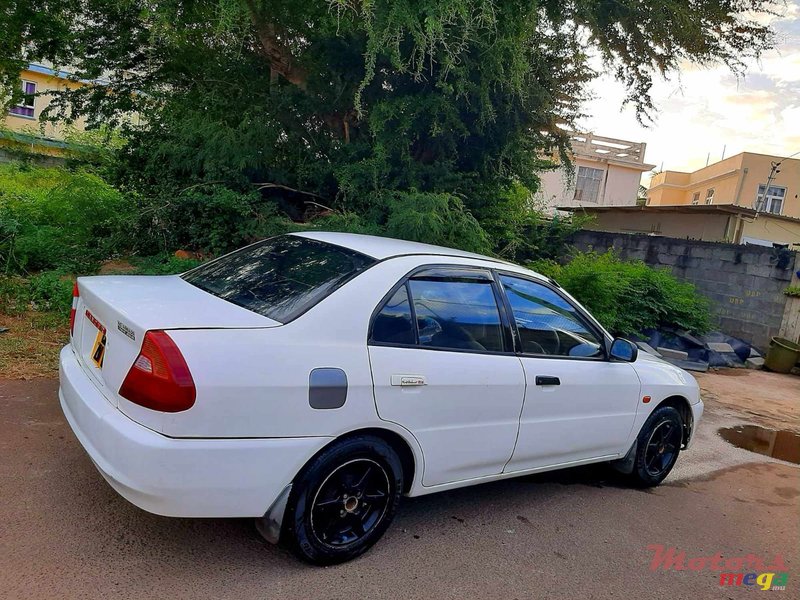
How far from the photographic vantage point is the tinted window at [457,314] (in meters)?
3.07

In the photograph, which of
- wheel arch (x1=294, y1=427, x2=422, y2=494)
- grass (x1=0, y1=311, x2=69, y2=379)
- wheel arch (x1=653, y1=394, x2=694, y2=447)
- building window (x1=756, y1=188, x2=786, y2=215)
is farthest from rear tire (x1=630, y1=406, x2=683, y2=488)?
building window (x1=756, y1=188, x2=786, y2=215)

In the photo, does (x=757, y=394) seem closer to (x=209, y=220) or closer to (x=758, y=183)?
(x=209, y=220)

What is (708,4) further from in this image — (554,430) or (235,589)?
(235,589)

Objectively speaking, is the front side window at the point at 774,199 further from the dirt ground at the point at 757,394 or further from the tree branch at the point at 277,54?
the tree branch at the point at 277,54

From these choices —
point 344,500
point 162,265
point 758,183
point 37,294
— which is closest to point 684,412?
point 344,500

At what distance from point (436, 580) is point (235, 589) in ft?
Result: 3.16

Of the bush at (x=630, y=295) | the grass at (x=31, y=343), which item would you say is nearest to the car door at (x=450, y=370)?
the grass at (x=31, y=343)

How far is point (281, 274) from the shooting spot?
3184mm

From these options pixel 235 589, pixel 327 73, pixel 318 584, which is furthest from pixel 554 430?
pixel 327 73

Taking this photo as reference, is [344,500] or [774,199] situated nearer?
[344,500]

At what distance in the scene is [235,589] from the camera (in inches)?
98.7

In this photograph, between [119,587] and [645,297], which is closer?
[119,587]

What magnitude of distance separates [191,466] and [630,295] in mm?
9245

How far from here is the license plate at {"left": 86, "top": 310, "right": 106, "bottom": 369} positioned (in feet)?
9.07
